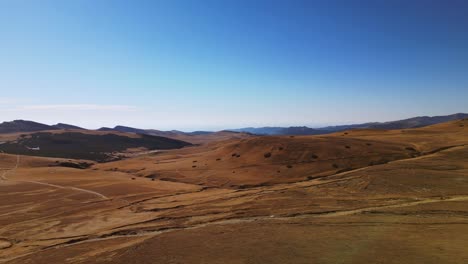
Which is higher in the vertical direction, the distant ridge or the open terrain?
the distant ridge

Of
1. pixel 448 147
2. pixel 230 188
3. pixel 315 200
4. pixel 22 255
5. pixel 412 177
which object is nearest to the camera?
pixel 22 255

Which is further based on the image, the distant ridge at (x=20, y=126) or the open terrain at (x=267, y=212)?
the distant ridge at (x=20, y=126)

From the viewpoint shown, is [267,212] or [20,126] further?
[20,126]

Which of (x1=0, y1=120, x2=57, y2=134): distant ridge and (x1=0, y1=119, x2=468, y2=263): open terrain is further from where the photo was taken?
(x1=0, y1=120, x2=57, y2=134): distant ridge

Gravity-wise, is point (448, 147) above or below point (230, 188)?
above

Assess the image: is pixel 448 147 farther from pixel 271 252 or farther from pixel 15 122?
pixel 15 122

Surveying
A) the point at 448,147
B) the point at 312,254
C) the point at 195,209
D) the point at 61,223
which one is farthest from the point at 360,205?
the point at 448,147

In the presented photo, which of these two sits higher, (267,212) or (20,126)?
(20,126)

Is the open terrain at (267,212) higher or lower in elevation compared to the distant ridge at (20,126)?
lower
